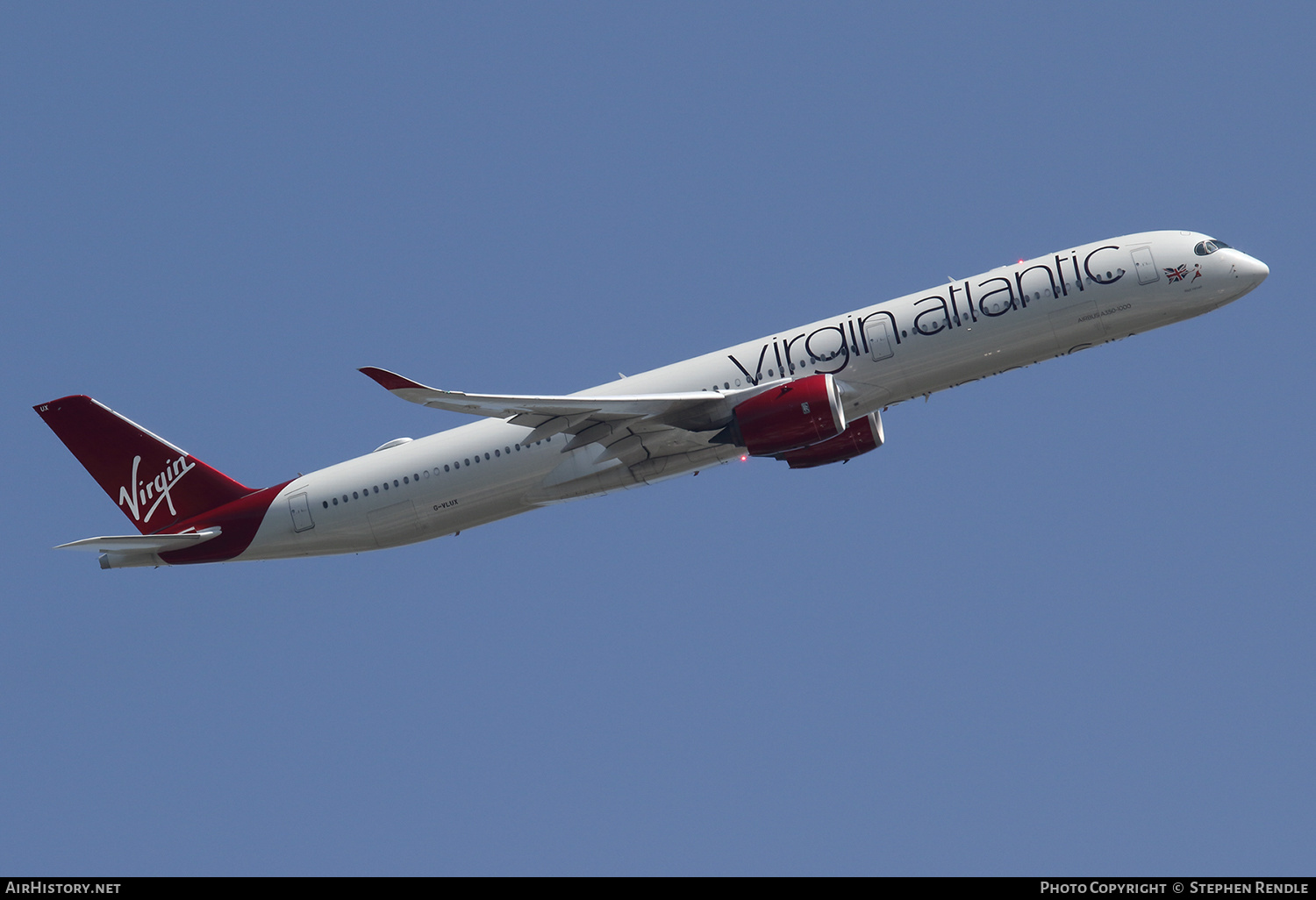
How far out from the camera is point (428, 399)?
4375cm

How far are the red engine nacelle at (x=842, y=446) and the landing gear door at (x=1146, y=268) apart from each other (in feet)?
33.8

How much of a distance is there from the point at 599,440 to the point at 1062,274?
16.6m

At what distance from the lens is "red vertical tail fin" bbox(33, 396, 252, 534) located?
5325cm

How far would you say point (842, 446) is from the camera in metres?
51.0

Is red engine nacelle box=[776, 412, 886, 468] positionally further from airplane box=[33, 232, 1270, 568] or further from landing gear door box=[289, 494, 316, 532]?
landing gear door box=[289, 494, 316, 532]

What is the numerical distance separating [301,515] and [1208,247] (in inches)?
1310

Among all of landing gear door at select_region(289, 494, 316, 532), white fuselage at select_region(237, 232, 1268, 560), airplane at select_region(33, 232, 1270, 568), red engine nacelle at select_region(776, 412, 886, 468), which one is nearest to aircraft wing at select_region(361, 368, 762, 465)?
airplane at select_region(33, 232, 1270, 568)

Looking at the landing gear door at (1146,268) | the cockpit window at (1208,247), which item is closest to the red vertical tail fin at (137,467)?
the landing gear door at (1146,268)

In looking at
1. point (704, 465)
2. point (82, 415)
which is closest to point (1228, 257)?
point (704, 465)

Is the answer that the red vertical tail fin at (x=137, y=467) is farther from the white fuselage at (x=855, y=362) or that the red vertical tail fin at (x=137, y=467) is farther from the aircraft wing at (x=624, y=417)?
the aircraft wing at (x=624, y=417)

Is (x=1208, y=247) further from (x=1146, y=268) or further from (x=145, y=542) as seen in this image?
(x=145, y=542)

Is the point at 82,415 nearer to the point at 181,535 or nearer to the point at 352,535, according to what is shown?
the point at 181,535

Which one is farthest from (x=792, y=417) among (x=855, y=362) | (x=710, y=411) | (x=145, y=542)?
(x=145, y=542)
